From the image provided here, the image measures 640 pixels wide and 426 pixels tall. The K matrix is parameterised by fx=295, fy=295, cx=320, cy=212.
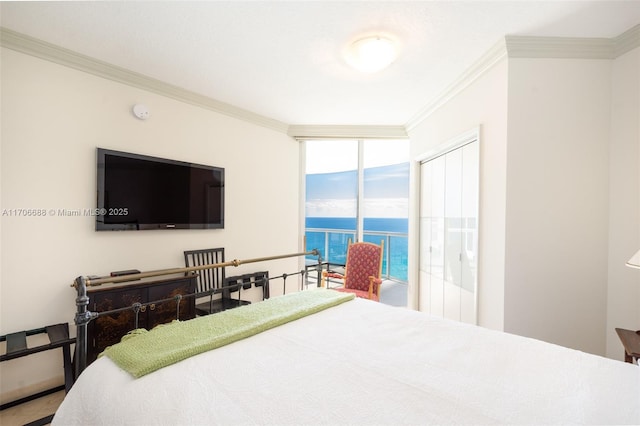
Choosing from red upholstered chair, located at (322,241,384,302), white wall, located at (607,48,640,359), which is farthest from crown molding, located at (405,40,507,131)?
red upholstered chair, located at (322,241,384,302)

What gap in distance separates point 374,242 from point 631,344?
3524mm

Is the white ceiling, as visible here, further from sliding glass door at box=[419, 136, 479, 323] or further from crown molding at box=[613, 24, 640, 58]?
sliding glass door at box=[419, 136, 479, 323]

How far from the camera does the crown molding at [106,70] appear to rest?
6.93ft

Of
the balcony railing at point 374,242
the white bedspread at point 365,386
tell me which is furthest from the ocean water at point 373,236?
the white bedspread at point 365,386

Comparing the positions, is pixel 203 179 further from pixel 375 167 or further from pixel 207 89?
pixel 375 167

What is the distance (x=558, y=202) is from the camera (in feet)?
6.91

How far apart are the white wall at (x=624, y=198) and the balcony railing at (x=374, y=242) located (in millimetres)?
2773

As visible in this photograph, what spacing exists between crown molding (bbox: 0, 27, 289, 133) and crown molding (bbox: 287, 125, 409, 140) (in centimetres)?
77

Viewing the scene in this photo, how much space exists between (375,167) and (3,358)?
433 centimetres

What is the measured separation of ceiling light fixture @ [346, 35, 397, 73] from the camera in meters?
2.08

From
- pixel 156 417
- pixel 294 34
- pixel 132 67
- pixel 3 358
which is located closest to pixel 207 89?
pixel 132 67

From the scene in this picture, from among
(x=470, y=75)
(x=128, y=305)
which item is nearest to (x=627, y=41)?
(x=470, y=75)

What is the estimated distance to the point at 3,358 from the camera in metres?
1.74

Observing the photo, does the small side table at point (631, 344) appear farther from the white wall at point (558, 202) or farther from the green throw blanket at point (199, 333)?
the green throw blanket at point (199, 333)
